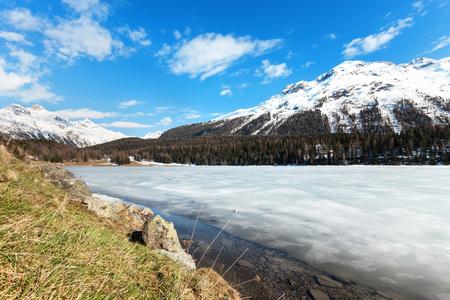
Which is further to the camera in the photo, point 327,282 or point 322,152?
point 322,152

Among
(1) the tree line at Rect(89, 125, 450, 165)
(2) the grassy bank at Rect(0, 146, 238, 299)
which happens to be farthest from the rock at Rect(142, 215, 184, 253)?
(1) the tree line at Rect(89, 125, 450, 165)

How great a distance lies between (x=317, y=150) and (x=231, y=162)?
49.9 metres

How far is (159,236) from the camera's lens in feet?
17.3

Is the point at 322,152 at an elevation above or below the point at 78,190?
above

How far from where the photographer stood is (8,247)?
6.22ft

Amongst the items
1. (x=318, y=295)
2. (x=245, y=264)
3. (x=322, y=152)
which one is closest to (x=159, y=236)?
(x=245, y=264)

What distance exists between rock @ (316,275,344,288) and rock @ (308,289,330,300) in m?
0.40

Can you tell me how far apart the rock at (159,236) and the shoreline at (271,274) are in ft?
4.04

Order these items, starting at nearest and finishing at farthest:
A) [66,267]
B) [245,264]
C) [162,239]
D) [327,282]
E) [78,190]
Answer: [66,267], [162,239], [327,282], [245,264], [78,190]

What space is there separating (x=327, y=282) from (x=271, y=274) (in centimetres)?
151

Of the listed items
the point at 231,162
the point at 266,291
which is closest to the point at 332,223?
the point at 266,291

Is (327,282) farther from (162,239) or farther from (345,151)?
(345,151)

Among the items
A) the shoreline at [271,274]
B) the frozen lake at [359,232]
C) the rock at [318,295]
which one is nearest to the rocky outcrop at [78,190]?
the frozen lake at [359,232]

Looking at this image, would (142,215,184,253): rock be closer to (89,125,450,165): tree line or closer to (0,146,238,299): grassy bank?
(0,146,238,299): grassy bank
